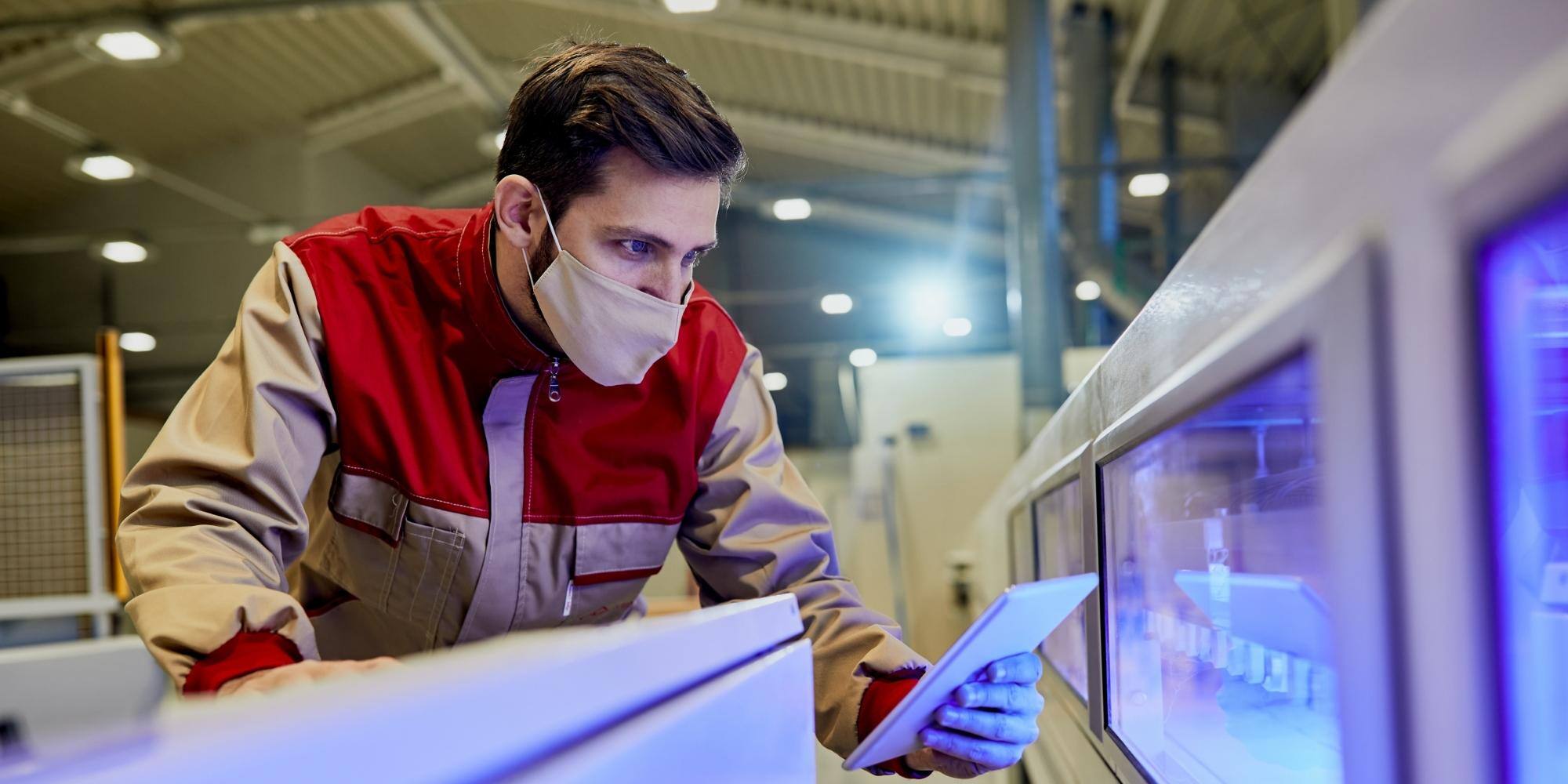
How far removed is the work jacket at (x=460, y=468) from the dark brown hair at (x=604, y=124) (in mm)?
110

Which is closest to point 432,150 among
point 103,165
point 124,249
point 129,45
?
point 124,249

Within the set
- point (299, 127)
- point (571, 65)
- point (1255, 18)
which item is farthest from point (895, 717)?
point (299, 127)

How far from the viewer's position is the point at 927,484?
4.99 meters

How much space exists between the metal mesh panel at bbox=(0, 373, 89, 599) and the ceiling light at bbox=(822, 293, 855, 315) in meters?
8.07

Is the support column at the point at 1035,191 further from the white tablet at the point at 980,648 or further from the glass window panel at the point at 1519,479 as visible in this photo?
the glass window panel at the point at 1519,479

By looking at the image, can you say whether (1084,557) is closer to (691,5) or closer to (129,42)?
(691,5)

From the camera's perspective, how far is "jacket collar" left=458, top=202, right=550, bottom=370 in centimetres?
131

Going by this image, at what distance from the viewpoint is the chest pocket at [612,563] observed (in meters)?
1.39

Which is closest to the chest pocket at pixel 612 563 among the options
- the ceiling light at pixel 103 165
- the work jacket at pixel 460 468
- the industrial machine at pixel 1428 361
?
the work jacket at pixel 460 468

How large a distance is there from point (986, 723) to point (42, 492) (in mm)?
3240

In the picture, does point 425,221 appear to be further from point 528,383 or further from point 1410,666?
point 1410,666

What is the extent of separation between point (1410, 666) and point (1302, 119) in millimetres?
244

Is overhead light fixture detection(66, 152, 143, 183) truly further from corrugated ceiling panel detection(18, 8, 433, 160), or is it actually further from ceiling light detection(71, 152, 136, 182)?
corrugated ceiling panel detection(18, 8, 433, 160)

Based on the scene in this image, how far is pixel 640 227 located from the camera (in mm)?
1264
